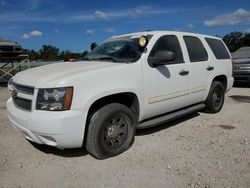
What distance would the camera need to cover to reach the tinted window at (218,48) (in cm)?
613

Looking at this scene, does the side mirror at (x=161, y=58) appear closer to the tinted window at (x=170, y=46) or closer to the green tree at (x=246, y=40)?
the tinted window at (x=170, y=46)

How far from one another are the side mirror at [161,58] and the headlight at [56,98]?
151cm

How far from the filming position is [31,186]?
10.5ft

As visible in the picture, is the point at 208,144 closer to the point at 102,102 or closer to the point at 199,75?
the point at 199,75

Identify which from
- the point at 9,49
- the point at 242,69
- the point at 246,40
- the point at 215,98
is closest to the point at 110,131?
the point at 215,98

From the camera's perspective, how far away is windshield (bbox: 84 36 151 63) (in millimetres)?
4324

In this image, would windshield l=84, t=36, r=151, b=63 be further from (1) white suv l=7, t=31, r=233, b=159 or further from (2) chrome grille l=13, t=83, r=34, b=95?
(2) chrome grille l=13, t=83, r=34, b=95

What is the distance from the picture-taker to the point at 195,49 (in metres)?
5.53

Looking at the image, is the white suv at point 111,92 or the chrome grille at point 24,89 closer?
the white suv at point 111,92

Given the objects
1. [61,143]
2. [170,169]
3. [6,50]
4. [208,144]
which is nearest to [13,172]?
[61,143]

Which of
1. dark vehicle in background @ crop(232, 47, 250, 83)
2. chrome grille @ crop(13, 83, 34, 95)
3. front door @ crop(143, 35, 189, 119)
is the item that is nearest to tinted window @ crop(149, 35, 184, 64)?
front door @ crop(143, 35, 189, 119)

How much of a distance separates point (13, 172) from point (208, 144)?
2.96m

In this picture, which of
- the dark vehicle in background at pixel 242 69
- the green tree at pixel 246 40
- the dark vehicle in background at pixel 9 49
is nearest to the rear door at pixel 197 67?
the dark vehicle in background at pixel 242 69

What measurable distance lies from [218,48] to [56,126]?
4.52m
